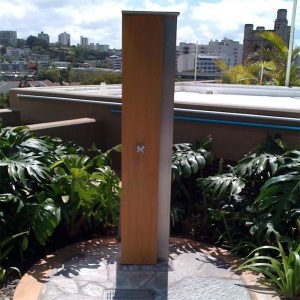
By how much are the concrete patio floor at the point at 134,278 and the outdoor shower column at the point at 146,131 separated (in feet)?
0.52

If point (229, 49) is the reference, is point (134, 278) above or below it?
below

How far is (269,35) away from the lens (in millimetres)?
12938

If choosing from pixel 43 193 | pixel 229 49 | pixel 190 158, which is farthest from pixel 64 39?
pixel 43 193

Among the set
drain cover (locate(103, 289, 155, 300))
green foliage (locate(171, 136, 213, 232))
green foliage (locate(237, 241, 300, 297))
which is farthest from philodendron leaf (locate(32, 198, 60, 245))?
green foliage (locate(237, 241, 300, 297))

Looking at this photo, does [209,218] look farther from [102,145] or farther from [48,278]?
[102,145]

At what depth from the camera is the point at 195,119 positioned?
457 centimetres

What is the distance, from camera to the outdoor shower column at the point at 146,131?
2844 millimetres

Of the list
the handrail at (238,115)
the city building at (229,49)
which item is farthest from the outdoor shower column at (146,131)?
the city building at (229,49)

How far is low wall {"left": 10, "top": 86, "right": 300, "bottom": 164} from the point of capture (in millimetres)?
4113

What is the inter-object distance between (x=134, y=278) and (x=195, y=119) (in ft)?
6.83

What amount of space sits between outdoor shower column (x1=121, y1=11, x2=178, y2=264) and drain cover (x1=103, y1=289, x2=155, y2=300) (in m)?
0.34

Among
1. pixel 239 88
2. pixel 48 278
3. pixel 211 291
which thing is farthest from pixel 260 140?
pixel 239 88

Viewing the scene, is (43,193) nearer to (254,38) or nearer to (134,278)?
(134,278)

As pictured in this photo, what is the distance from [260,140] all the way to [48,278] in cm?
241
